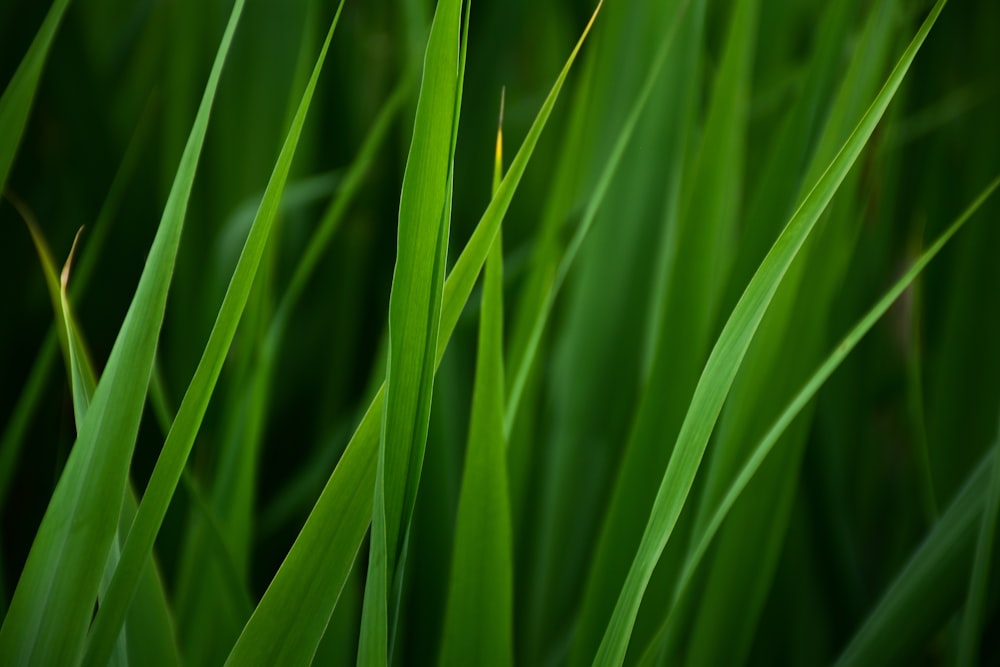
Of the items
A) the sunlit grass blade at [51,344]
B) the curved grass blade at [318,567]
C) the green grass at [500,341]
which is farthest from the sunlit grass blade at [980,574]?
the sunlit grass blade at [51,344]

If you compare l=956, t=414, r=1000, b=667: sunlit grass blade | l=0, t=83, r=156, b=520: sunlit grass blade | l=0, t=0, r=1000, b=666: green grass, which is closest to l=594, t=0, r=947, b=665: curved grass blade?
l=0, t=0, r=1000, b=666: green grass

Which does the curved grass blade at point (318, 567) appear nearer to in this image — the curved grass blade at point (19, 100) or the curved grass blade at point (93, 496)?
the curved grass blade at point (93, 496)

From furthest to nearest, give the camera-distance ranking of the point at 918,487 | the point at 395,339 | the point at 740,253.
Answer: the point at 918,487
the point at 740,253
the point at 395,339

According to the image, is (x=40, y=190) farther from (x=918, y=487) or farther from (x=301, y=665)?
(x=918, y=487)

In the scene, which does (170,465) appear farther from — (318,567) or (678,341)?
(678,341)

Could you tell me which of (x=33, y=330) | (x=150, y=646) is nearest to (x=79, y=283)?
(x=33, y=330)
